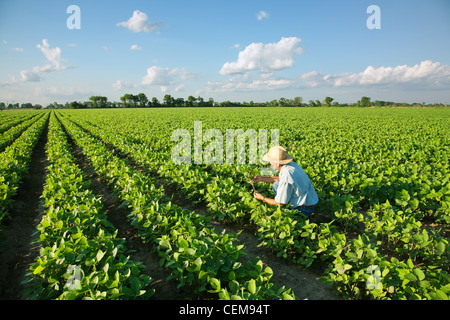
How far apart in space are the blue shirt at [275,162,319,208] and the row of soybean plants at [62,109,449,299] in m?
0.35

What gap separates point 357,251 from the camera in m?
2.75

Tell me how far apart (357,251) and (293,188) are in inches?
53.0

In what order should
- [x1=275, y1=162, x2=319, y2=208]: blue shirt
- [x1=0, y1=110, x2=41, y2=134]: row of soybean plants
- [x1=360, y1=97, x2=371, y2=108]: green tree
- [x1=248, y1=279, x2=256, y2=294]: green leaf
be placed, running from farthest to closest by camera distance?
[x1=360, y1=97, x2=371, y2=108]: green tree < [x1=0, y1=110, x2=41, y2=134]: row of soybean plants < [x1=275, y1=162, x2=319, y2=208]: blue shirt < [x1=248, y1=279, x2=256, y2=294]: green leaf

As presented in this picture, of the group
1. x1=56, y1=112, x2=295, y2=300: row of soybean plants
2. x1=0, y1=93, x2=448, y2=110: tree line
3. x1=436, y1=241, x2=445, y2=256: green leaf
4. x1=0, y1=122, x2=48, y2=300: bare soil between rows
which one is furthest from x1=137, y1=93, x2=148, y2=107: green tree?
x1=436, y1=241, x2=445, y2=256: green leaf

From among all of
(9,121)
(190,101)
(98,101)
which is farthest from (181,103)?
(9,121)

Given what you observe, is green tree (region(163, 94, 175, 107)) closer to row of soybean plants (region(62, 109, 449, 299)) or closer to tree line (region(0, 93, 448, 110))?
tree line (region(0, 93, 448, 110))

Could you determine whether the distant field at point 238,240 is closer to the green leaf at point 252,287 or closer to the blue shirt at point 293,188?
the green leaf at point 252,287

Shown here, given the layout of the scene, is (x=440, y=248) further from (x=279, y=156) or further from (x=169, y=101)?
(x=169, y=101)

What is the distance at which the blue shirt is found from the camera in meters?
3.74
